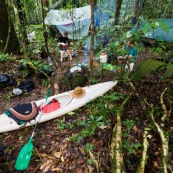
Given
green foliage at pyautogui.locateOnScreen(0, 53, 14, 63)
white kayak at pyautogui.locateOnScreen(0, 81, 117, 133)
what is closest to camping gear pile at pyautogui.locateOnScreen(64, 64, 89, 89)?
white kayak at pyautogui.locateOnScreen(0, 81, 117, 133)

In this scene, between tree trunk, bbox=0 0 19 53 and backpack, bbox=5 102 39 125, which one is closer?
backpack, bbox=5 102 39 125

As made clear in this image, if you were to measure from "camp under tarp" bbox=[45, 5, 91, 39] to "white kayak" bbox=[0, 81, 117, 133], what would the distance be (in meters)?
3.86

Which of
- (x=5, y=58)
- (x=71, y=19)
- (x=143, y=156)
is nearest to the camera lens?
(x=143, y=156)

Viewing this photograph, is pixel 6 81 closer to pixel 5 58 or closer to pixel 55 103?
pixel 5 58

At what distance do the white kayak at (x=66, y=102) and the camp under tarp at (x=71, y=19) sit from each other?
12.7ft

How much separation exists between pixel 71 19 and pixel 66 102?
179 inches

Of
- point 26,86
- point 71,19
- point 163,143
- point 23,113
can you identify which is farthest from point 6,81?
point 71,19

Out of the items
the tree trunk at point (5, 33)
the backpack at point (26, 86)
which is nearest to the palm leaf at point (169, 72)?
the backpack at point (26, 86)

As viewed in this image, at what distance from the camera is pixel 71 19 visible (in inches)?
269

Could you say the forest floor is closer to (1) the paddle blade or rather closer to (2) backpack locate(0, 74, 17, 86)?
(1) the paddle blade

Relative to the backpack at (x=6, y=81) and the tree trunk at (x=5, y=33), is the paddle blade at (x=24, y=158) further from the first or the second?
the tree trunk at (x=5, y=33)

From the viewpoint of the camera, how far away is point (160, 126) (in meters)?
2.60

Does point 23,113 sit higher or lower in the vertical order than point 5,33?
lower

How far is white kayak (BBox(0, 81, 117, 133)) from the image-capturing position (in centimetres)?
297
